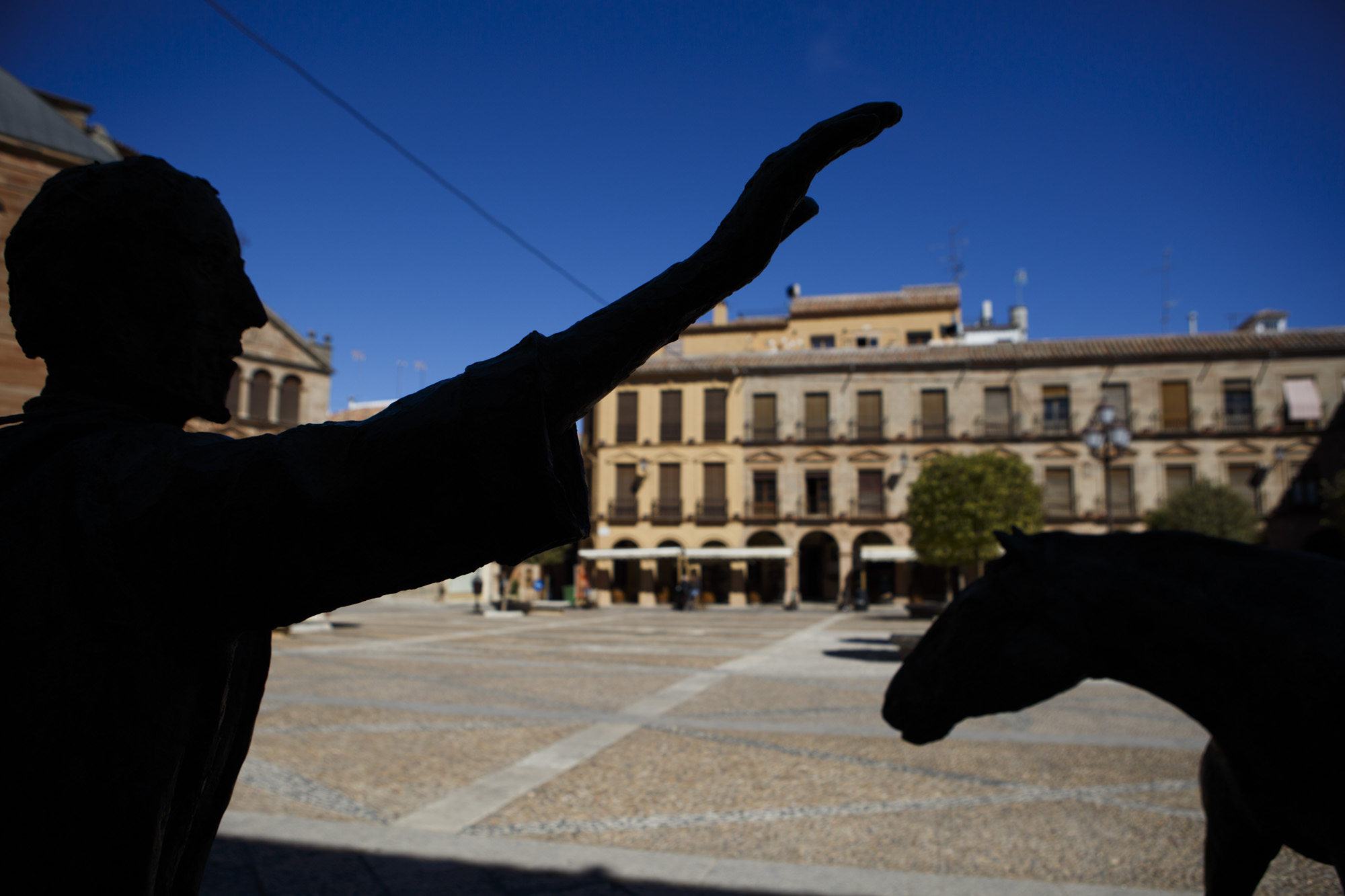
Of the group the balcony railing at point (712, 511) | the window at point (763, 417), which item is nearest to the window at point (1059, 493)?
the window at point (763, 417)

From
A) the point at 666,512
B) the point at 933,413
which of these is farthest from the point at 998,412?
the point at 666,512

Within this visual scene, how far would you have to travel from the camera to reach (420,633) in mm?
19406

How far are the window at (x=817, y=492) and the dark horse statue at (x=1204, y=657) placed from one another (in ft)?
110

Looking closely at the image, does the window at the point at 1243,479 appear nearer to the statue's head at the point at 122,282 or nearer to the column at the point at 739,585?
the column at the point at 739,585

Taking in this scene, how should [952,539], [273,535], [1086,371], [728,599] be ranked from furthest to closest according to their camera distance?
[728,599]
[1086,371]
[952,539]
[273,535]

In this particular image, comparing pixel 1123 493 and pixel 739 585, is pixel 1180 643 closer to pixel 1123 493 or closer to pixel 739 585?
pixel 739 585

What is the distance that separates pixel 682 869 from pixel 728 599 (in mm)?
31926

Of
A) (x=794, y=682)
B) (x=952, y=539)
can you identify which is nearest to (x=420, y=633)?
(x=794, y=682)

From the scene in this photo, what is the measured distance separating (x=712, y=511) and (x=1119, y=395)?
17.5m

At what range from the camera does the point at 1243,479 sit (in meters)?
31.9

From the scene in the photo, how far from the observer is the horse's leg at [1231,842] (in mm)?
1791

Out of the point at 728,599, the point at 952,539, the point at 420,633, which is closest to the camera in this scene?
the point at 420,633

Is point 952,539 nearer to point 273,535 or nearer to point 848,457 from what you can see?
point 848,457

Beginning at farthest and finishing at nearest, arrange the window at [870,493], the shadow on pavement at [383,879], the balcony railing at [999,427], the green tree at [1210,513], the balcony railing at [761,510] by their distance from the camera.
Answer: the balcony railing at [761,510] < the window at [870,493] < the balcony railing at [999,427] < the green tree at [1210,513] < the shadow on pavement at [383,879]
